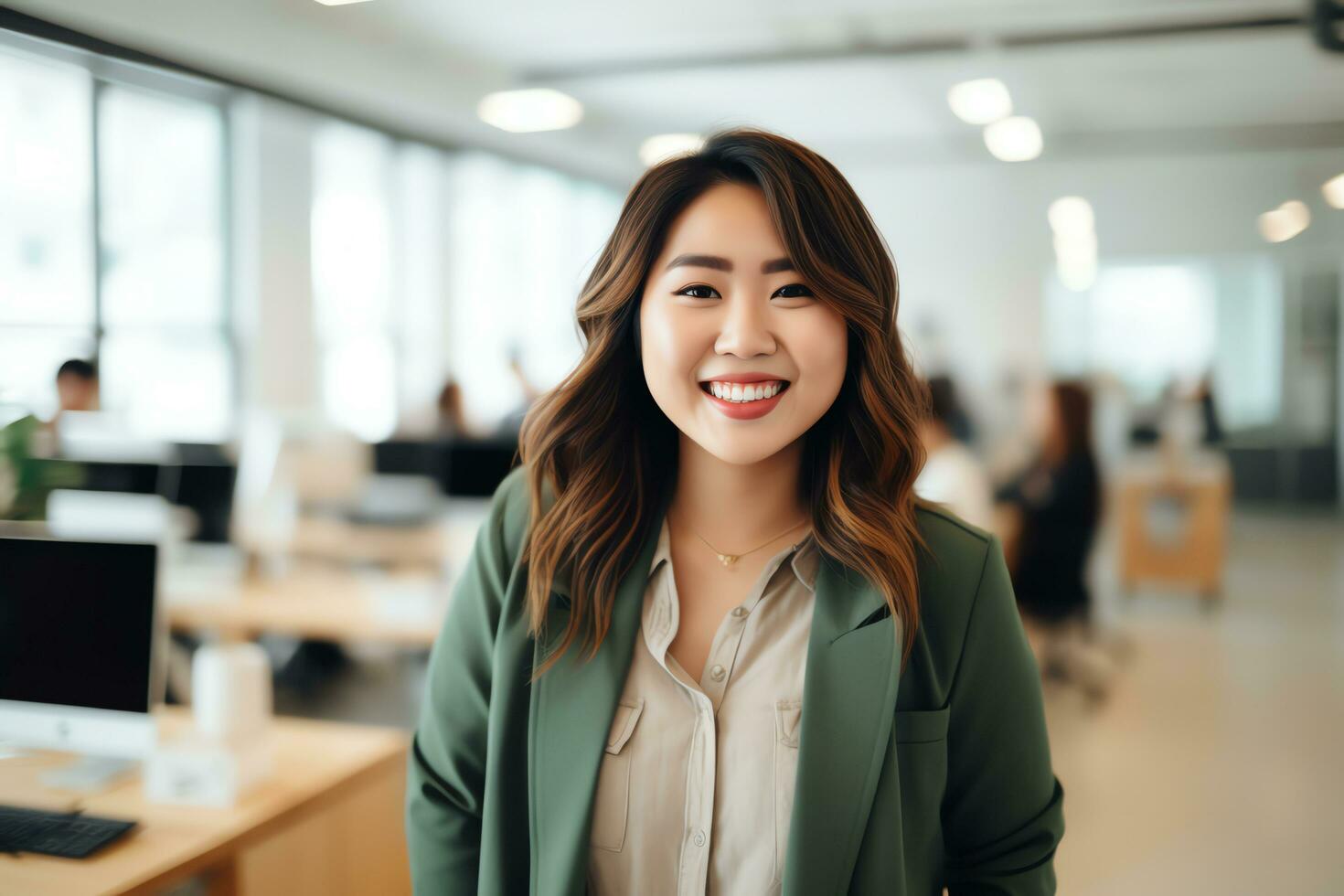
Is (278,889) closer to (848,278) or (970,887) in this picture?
(970,887)

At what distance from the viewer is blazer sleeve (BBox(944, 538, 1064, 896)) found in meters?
1.00

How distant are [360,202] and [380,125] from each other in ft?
2.02

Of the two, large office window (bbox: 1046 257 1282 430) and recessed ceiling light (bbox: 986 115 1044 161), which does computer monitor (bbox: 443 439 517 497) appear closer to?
recessed ceiling light (bbox: 986 115 1044 161)

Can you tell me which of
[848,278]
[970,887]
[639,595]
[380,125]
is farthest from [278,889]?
[380,125]

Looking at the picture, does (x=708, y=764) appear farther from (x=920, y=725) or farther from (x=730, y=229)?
(x=730, y=229)

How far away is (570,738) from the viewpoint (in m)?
1.00

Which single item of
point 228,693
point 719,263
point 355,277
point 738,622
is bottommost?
point 228,693

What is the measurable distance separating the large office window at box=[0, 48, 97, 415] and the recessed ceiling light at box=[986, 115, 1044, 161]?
3.35 meters

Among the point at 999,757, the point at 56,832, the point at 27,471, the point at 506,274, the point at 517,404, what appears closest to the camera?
the point at 999,757

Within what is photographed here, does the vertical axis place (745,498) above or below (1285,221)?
below

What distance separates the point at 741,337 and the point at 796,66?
3.98 meters

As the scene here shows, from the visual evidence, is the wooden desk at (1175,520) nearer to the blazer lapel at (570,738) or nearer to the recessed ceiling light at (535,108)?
the recessed ceiling light at (535,108)

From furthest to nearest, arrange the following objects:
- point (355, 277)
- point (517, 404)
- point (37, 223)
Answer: point (355, 277)
point (517, 404)
point (37, 223)

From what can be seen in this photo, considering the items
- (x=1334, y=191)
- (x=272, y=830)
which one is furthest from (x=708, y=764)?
(x=1334, y=191)
